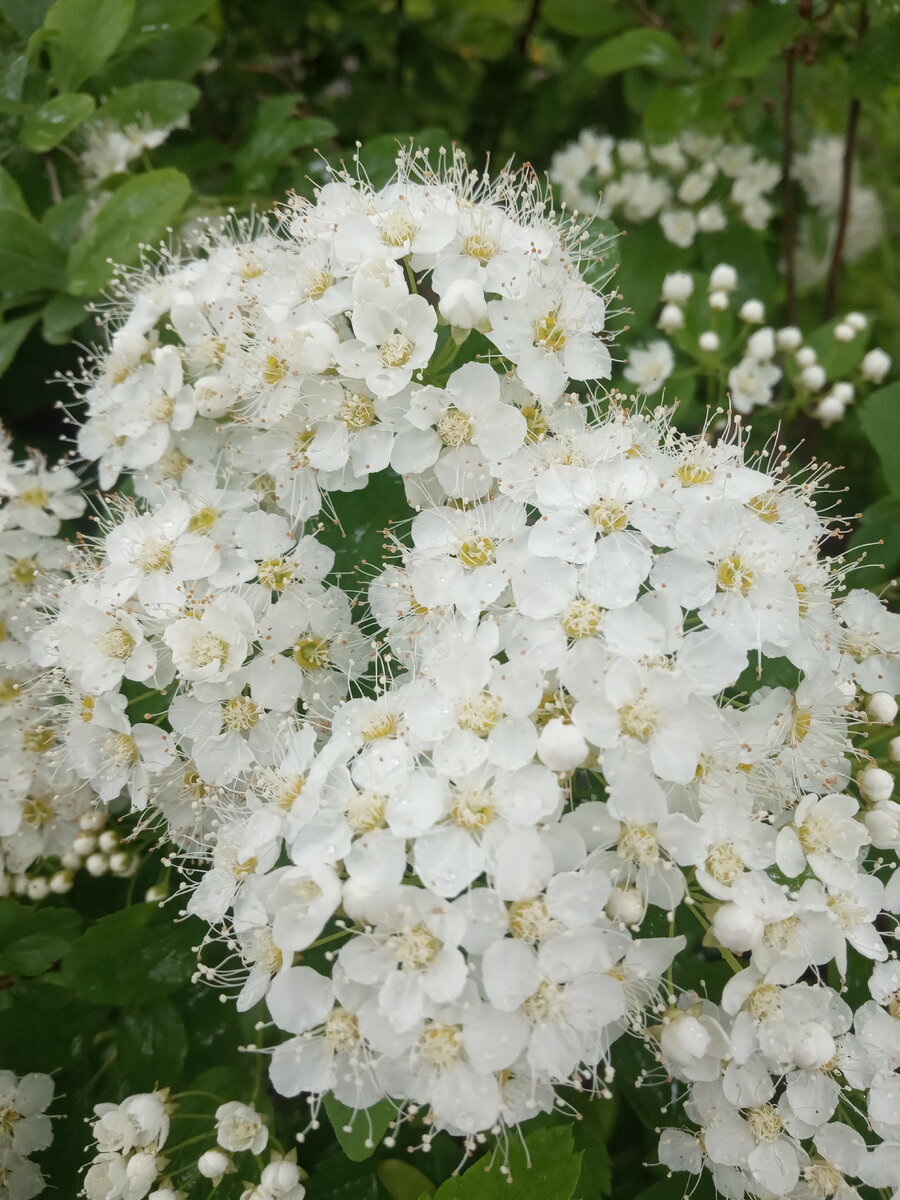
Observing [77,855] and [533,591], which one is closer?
[533,591]

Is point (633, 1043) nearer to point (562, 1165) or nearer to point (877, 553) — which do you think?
point (562, 1165)

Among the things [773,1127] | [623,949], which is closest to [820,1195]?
[773,1127]

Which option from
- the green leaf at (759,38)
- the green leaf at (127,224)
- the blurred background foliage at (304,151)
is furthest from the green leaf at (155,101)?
the green leaf at (759,38)

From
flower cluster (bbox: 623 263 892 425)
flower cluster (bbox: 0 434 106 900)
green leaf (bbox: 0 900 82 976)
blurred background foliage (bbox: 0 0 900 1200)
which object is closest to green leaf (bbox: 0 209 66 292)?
blurred background foliage (bbox: 0 0 900 1200)

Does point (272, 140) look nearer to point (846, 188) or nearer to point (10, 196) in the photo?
point (10, 196)

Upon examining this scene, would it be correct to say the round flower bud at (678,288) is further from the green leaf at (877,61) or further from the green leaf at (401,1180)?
the green leaf at (401,1180)

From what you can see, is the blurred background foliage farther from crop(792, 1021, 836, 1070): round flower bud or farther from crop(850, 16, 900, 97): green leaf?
crop(792, 1021, 836, 1070): round flower bud
